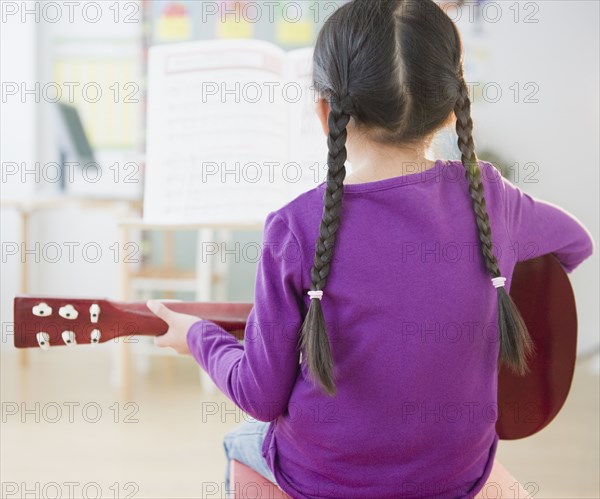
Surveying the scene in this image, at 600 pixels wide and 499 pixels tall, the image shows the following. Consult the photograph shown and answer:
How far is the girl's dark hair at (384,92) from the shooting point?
2.50 feet

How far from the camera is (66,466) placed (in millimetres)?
1937

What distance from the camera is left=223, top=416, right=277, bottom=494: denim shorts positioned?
3.01 feet

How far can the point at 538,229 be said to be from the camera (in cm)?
96

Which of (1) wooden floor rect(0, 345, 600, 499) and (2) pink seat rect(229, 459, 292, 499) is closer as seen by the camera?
(2) pink seat rect(229, 459, 292, 499)

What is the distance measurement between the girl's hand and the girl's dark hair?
0.28 meters

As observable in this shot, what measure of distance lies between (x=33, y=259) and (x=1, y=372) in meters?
0.67

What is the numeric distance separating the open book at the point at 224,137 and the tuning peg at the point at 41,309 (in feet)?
1.51

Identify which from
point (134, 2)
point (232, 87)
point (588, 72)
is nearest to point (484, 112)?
point (588, 72)

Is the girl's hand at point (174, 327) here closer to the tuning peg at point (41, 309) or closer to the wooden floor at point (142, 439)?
the tuning peg at point (41, 309)

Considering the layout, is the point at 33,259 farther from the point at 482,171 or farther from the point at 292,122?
the point at 482,171

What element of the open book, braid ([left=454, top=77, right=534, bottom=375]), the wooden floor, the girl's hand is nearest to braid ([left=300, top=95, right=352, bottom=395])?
braid ([left=454, top=77, right=534, bottom=375])

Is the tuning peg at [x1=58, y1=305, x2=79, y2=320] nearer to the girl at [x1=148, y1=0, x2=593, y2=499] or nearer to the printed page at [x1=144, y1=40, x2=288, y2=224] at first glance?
the girl at [x1=148, y1=0, x2=593, y2=499]

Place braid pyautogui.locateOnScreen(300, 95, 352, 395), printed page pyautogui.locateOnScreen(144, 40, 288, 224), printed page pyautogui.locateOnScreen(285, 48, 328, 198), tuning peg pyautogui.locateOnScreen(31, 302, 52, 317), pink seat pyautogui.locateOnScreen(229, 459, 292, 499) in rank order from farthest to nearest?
printed page pyautogui.locateOnScreen(285, 48, 328, 198), printed page pyautogui.locateOnScreen(144, 40, 288, 224), tuning peg pyautogui.locateOnScreen(31, 302, 52, 317), pink seat pyautogui.locateOnScreen(229, 459, 292, 499), braid pyautogui.locateOnScreen(300, 95, 352, 395)

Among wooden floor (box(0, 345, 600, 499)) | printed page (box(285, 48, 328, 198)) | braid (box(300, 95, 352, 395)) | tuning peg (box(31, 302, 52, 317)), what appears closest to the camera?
braid (box(300, 95, 352, 395))
